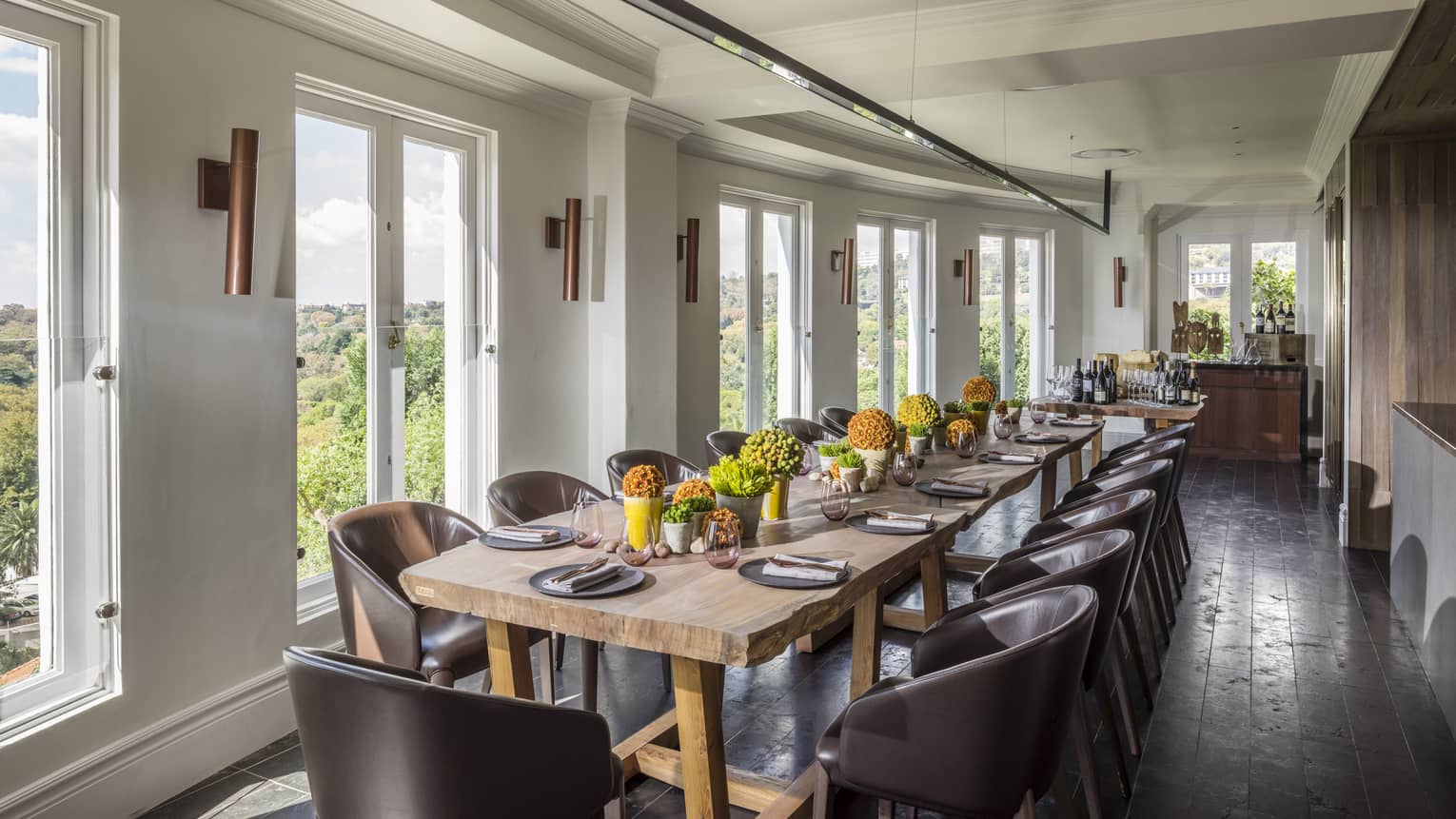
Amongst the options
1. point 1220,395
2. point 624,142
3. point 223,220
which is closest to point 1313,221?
point 1220,395

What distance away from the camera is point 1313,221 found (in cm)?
1118

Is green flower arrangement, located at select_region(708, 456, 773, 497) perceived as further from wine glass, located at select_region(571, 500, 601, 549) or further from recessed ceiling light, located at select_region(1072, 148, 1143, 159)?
recessed ceiling light, located at select_region(1072, 148, 1143, 159)

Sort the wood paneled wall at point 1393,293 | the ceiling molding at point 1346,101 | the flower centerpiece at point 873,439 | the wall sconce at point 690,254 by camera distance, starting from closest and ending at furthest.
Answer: the flower centerpiece at point 873,439
the ceiling molding at point 1346,101
the wood paneled wall at point 1393,293
the wall sconce at point 690,254

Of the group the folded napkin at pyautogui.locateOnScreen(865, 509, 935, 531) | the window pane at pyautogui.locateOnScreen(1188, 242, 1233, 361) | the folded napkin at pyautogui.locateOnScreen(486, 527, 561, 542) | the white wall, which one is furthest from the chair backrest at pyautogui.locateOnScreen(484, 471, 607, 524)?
the window pane at pyautogui.locateOnScreen(1188, 242, 1233, 361)

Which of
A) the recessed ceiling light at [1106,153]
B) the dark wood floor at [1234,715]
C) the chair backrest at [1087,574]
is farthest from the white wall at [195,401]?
the recessed ceiling light at [1106,153]

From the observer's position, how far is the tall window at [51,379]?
2.82m

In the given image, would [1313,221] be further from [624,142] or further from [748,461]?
[748,461]

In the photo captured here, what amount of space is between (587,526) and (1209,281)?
11099 millimetres

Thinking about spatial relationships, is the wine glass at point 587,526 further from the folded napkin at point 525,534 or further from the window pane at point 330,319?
the window pane at point 330,319

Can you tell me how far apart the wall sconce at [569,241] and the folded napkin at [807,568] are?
2.94 meters

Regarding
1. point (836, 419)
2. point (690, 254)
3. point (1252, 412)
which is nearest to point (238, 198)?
point (690, 254)

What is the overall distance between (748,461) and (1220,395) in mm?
8828

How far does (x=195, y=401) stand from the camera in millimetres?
3293

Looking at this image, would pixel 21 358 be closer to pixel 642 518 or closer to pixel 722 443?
pixel 642 518
